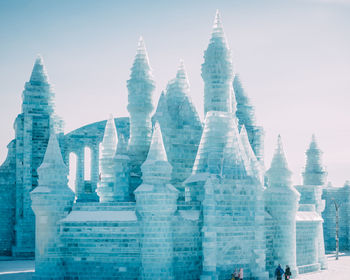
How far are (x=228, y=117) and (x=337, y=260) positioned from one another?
1536 cm

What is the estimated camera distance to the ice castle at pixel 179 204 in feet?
72.8

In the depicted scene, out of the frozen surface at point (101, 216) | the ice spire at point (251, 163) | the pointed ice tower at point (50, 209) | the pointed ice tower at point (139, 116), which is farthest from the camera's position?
the pointed ice tower at point (139, 116)

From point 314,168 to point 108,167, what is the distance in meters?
19.7

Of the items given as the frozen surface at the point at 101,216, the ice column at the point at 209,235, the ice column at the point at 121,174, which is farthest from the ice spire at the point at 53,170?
the ice column at the point at 209,235

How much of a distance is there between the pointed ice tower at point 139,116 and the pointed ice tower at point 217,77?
3822mm

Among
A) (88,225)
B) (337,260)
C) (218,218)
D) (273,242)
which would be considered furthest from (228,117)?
(337,260)

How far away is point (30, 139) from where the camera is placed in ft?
115

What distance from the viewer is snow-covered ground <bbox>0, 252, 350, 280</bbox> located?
25.2 metres

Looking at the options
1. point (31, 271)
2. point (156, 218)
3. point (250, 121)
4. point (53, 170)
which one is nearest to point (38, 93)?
point (53, 170)

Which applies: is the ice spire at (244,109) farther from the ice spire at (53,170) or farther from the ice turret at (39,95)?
the ice spire at (53,170)

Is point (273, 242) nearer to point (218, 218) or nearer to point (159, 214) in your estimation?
point (218, 218)

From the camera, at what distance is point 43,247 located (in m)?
22.9

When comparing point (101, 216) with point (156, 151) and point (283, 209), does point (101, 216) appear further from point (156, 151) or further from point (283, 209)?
point (283, 209)

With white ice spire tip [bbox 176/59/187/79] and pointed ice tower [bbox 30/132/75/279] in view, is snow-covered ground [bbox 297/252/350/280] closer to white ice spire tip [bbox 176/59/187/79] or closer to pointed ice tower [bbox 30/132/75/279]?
pointed ice tower [bbox 30/132/75/279]
